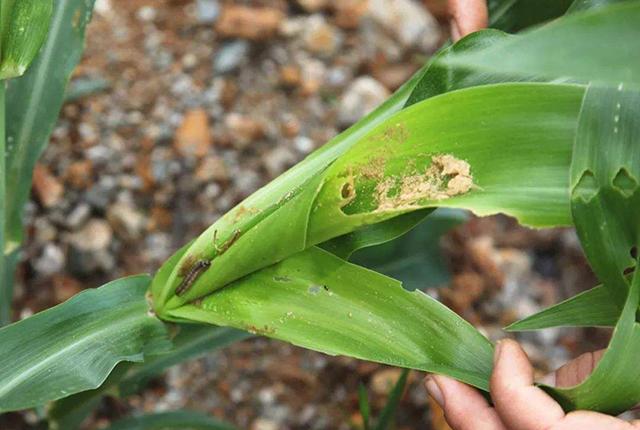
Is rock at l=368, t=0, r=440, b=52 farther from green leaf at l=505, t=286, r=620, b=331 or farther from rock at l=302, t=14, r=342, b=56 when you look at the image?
green leaf at l=505, t=286, r=620, b=331

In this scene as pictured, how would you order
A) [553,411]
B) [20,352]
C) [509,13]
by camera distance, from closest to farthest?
[553,411] → [20,352] → [509,13]

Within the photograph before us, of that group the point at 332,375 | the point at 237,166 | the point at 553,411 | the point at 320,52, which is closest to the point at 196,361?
the point at 332,375

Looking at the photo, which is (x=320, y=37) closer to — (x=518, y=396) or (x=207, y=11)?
(x=207, y=11)

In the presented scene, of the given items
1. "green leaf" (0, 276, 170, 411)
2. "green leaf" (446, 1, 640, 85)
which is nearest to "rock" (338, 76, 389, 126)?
"green leaf" (0, 276, 170, 411)

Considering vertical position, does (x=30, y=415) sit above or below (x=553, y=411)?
below

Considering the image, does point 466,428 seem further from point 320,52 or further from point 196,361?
point 320,52

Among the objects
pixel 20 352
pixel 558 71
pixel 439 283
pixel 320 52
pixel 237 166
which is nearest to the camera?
pixel 558 71

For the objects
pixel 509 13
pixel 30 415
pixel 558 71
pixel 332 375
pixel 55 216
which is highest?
pixel 558 71

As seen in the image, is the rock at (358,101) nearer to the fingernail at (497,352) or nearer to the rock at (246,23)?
the rock at (246,23)
